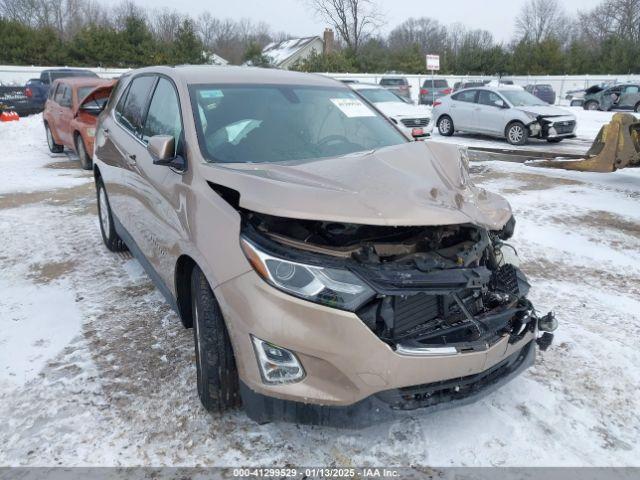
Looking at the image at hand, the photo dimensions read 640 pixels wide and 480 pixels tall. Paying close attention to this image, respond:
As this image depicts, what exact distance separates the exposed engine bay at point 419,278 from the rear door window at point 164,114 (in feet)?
3.86

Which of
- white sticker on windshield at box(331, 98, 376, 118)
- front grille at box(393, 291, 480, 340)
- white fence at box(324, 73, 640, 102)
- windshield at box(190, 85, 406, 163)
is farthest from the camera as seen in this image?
white fence at box(324, 73, 640, 102)

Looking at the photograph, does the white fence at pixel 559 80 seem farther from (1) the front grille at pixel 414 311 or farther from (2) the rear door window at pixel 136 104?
(1) the front grille at pixel 414 311

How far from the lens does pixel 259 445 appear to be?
8.22 feet

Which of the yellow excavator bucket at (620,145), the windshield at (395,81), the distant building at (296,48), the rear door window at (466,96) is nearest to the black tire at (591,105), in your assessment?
the windshield at (395,81)

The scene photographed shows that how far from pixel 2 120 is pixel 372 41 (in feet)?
128

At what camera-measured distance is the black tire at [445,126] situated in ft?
52.5

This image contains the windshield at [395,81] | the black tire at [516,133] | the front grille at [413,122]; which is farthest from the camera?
the windshield at [395,81]

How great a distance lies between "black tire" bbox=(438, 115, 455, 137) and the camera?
1602 cm

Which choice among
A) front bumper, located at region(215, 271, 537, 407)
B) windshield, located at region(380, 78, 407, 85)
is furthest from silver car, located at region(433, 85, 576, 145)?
front bumper, located at region(215, 271, 537, 407)

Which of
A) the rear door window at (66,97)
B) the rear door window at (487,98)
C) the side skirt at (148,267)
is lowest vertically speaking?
the side skirt at (148,267)

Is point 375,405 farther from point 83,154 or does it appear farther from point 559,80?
point 559,80

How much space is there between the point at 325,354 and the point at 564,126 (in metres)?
13.4

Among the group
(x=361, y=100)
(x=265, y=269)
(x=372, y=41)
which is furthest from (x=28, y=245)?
(x=372, y=41)

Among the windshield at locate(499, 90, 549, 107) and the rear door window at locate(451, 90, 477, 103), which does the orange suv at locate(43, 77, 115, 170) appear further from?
the windshield at locate(499, 90, 549, 107)
